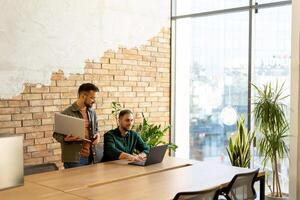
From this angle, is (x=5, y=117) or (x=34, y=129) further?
(x=34, y=129)

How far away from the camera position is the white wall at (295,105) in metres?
5.26

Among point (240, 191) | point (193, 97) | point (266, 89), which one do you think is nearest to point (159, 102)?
point (193, 97)

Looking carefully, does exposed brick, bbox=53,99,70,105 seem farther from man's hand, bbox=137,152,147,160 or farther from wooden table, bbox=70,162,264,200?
wooden table, bbox=70,162,264,200

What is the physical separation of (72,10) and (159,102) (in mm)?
2149

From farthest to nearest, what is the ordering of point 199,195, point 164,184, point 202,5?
point 202,5 → point 164,184 → point 199,195

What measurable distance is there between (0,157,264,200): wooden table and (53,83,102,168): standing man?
274 millimetres

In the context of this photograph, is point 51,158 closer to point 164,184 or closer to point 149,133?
point 149,133

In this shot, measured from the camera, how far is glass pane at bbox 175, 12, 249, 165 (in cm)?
623

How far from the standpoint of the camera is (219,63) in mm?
6523

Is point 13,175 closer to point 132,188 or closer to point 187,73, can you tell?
point 132,188

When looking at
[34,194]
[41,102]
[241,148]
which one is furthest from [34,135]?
[241,148]

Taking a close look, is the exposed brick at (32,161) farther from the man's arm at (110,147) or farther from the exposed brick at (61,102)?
the man's arm at (110,147)

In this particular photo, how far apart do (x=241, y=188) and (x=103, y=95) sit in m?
2.93

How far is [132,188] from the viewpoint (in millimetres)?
3383
